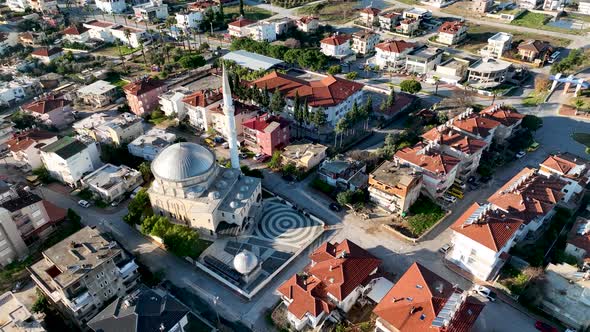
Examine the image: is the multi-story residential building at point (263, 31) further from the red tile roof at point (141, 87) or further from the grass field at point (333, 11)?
the red tile roof at point (141, 87)

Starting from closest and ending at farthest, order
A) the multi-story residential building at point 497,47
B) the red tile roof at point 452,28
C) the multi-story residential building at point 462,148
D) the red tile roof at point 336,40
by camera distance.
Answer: the multi-story residential building at point 462,148, the multi-story residential building at point 497,47, the red tile roof at point 336,40, the red tile roof at point 452,28

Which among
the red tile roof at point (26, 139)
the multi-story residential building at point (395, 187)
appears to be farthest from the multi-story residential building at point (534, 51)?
the red tile roof at point (26, 139)

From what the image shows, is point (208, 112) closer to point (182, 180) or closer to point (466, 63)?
point (182, 180)

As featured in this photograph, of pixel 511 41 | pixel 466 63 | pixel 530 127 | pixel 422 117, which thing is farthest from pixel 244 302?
pixel 511 41

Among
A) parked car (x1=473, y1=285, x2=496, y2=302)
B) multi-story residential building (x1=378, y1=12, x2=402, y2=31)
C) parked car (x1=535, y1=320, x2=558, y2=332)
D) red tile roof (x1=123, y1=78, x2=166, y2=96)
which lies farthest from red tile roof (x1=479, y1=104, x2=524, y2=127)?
red tile roof (x1=123, y1=78, x2=166, y2=96)

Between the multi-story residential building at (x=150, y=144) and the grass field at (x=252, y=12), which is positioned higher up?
the grass field at (x=252, y=12)

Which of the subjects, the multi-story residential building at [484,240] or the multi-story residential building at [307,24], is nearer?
the multi-story residential building at [484,240]

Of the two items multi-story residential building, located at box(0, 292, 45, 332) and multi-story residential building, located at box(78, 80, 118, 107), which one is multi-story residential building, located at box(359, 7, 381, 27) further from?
multi-story residential building, located at box(0, 292, 45, 332)
